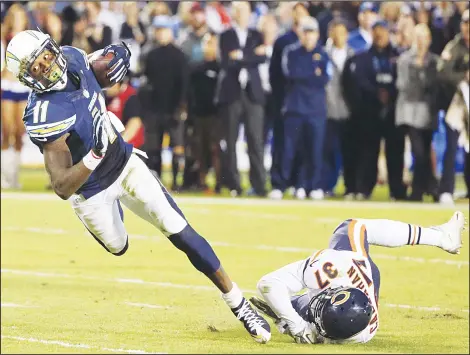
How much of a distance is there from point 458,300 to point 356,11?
27.6ft

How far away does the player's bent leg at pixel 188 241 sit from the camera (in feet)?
23.8

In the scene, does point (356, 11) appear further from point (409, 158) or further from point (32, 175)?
point (32, 175)

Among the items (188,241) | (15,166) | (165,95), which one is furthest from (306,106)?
(188,241)

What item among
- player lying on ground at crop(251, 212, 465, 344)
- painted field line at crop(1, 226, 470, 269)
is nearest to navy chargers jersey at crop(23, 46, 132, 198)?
player lying on ground at crop(251, 212, 465, 344)

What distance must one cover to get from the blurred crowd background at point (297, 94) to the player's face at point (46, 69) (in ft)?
22.3

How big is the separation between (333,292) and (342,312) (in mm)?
192

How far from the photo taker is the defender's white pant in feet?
24.2

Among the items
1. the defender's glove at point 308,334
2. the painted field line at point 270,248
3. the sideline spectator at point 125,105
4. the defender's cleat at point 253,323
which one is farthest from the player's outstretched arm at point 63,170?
the sideline spectator at point 125,105

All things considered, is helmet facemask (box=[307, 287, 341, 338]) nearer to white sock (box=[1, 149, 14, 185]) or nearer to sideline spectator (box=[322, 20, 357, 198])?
sideline spectator (box=[322, 20, 357, 198])

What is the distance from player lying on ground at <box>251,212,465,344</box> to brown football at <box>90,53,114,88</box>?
5.64 feet

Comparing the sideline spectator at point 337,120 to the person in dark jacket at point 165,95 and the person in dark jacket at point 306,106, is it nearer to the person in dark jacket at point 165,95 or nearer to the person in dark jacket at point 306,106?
the person in dark jacket at point 306,106

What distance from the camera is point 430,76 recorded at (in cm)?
1453

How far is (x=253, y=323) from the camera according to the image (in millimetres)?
7176

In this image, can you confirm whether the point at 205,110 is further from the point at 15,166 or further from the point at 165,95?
the point at 15,166
